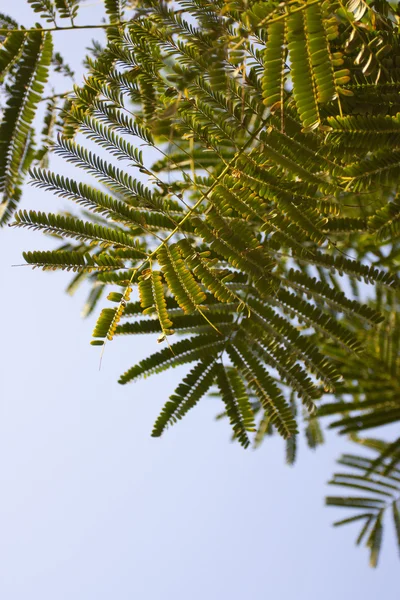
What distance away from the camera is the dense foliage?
137 cm

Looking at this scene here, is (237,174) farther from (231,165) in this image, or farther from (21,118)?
(21,118)

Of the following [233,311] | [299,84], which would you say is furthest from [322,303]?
[299,84]

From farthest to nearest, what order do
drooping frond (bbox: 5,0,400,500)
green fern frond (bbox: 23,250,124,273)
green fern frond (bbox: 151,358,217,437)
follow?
green fern frond (bbox: 151,358,217,437), green fern frond (bbox: 23,250,124,273), drooping frond (bbox: 5,0,400,500)

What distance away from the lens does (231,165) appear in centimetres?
163

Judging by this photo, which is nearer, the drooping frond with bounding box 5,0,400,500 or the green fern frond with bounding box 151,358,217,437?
the drooping frond with bounding box 5,0,400,500

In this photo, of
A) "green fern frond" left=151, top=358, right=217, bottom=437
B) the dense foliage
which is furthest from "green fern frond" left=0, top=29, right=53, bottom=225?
"green fern frond" left=151, top=358, right=217, bottom=437

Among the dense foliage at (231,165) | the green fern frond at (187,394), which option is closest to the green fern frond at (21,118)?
the dense foliage at (231,165)

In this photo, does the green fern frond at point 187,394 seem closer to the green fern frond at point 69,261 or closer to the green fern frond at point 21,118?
the green fern frond at point 69,261

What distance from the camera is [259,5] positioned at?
4.26 ft

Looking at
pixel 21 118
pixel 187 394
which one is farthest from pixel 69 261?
pixel 187 394

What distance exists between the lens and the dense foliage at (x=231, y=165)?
54.0 inches

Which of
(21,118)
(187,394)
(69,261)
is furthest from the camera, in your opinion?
(187,394)

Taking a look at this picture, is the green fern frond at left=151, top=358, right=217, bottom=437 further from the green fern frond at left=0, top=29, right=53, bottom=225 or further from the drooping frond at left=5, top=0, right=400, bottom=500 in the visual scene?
the green fern frond at left=0, top=29, right=53, bottom=225

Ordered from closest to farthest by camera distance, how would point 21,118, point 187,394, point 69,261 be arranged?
point 21,118 → point 69,261 → point 187,394
